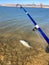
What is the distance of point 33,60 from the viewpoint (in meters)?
10.9

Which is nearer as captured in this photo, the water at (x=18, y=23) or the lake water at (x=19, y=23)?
the lake water at (x=19, y=23)

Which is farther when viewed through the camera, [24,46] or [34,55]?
[24,46]

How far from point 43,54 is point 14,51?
85.6 inches

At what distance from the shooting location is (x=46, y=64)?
10.3 meters

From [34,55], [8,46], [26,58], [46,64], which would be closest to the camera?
[46,64]

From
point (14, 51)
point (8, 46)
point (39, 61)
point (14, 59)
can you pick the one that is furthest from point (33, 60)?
point (8, 46)

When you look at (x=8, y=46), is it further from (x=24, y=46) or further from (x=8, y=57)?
(x=8, y=57)

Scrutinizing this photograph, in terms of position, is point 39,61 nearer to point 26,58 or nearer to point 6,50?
point 26,58

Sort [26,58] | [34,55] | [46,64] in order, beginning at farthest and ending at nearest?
1. [34,55]
2. [26,58]
3. [46,64]

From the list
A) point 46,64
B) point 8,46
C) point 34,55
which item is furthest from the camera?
point 8,46

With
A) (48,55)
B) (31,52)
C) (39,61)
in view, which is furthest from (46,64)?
(31,52)

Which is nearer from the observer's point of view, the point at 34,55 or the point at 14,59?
the point at 14,59

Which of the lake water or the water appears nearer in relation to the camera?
the lake water

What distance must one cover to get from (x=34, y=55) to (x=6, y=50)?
7.12 feet
